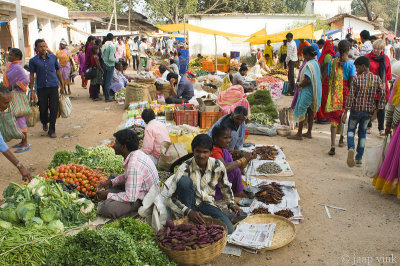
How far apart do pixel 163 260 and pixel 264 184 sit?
2433 millimetres

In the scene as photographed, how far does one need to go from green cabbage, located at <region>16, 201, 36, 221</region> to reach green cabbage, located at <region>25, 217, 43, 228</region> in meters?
0.05

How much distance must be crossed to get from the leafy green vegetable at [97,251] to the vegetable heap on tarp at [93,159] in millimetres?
2398

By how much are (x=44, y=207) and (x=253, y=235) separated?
2131 millimetres

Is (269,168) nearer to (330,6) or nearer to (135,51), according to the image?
(135,51)

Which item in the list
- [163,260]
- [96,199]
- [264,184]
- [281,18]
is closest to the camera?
[163,260]

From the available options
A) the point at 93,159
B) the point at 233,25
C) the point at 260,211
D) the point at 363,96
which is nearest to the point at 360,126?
the point at 363,96

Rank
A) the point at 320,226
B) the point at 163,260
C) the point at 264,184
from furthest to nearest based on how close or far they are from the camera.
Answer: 1. the point at 264,184
2. the point at 320,226
3. the point at 163,260

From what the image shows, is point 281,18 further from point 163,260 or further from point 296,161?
point 163,260

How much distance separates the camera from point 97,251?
252 centimetres

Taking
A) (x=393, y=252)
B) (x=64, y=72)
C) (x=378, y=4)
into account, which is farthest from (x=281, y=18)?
(x=378, y=4)

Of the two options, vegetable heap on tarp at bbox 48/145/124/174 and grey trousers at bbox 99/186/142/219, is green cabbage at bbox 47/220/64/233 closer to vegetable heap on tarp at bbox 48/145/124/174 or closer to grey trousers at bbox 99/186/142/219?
grey trousers at bbox 99/186/142/219

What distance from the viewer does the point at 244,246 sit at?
11.2ft

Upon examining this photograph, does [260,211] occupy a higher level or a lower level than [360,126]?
lower

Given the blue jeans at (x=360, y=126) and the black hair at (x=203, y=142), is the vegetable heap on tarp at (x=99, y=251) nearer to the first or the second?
the black hair at (x=203, y=142)
